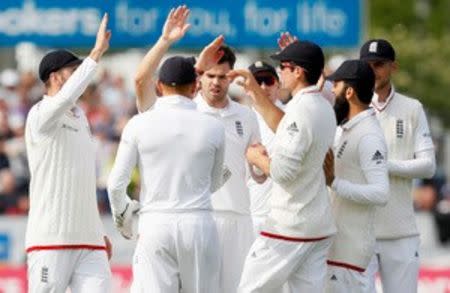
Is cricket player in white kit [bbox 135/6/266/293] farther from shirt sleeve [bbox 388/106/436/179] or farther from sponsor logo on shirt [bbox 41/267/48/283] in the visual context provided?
sponsor logo on shirt [bbox 41/267/48/283]

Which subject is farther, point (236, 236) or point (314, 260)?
point (236, 236)

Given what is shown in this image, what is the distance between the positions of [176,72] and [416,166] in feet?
7.09

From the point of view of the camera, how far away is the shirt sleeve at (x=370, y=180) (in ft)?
43.2

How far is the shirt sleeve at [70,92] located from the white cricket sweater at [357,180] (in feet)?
5.76

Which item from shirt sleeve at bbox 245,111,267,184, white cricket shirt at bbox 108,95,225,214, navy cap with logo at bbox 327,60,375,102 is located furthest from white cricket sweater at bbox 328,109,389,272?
white cricket shirt at bbox 108,95,225,214

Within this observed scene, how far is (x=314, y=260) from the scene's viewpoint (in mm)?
13125

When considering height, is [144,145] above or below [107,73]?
above

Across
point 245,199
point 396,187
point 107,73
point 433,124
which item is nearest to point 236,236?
point 245,199

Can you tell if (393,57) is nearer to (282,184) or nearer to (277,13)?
(282,184)

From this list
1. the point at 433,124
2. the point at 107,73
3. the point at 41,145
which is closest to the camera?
the point at 41,145

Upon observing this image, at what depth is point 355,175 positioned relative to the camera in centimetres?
1339

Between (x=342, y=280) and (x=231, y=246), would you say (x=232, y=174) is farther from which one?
(x=342, y=280)

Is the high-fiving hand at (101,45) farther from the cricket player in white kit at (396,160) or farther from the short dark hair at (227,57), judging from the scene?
the cricket player in white kit at (396,160)

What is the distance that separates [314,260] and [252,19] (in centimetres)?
889
